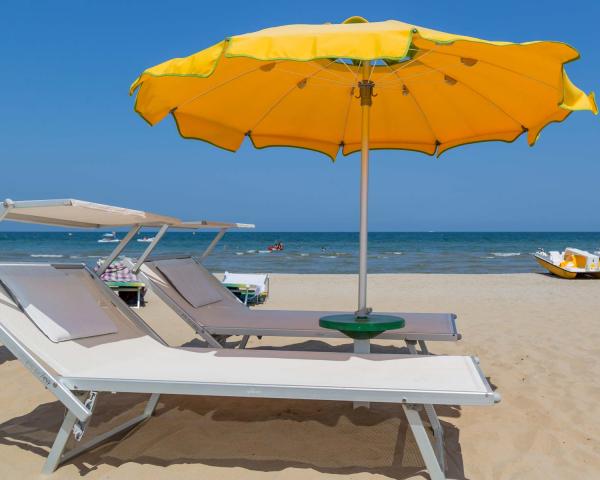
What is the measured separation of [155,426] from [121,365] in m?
0.69

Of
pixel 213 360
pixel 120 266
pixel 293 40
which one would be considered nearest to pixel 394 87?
pixel 293 40

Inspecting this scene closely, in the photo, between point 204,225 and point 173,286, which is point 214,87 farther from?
point 173,286

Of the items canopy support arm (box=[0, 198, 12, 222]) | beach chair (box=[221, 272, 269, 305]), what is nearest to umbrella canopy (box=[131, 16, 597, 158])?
canopy support arm (box=[0, 198, 12, 222])

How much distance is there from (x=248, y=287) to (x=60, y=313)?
19.9ft

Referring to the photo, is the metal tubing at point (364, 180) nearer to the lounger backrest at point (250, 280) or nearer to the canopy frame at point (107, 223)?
the canopy frame at point (107, 223)

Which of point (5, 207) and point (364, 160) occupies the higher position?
point (364, 160)

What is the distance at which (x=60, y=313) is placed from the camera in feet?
11.3

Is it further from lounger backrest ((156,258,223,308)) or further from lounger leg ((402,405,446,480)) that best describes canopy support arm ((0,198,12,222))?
lounger leg ((402,405,446,480))

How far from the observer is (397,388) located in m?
2.65

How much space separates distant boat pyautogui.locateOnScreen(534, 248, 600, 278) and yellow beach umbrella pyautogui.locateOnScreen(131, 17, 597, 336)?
1177 centimetres

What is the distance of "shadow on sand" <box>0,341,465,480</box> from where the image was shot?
3.10 meters

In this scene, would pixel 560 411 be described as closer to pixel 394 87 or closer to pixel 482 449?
pixel 482 449

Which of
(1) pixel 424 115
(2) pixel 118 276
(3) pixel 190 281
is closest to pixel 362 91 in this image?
(1) pixel 424 115

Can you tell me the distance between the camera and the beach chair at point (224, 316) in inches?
162
